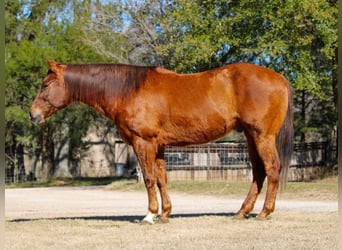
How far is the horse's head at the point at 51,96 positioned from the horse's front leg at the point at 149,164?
Result: 1.39 meters

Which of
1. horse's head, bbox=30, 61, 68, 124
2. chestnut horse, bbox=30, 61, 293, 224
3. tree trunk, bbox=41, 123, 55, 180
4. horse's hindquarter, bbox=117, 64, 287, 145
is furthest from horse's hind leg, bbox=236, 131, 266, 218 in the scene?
tree trunk, bbox=41, 123, 55, 180

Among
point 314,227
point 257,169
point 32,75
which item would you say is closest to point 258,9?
point 257,169

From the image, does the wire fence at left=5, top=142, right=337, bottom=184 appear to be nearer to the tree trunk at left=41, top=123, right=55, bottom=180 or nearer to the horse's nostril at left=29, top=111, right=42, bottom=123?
the tree trunk at left=41, top=123, right=55, bottom=180

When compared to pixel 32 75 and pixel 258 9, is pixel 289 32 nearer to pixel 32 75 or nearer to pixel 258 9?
pixel 258 9

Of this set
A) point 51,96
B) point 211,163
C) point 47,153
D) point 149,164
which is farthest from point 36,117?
point 47,153

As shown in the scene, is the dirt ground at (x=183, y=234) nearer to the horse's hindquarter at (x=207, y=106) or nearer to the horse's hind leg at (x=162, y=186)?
the horse's hind leg at (x=162, y=186)

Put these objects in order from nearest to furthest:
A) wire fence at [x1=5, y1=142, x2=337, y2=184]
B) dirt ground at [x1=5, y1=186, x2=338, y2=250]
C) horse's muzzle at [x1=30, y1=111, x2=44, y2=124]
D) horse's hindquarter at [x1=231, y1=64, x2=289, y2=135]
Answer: dirt ground at [x1=5, y1=186, x2=338, y2=250] < horse's hindquarter at [x1=231, y1=64, x2=289, y2=135] < horse's muzzle at [x1=30, y1=111, x2=44, y2=124] < wire fence at [x1=5, y1=142, x2=337, y2=184]

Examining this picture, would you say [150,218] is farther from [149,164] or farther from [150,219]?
[149,164]

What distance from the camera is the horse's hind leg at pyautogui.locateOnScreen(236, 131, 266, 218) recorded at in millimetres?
9617

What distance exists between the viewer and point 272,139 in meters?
9.30

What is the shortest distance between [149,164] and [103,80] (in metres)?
1.48

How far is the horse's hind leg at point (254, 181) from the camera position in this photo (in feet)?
31.6

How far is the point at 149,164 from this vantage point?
9.28 m

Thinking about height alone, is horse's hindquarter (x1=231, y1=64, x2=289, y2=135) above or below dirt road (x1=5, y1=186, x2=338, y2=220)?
above
